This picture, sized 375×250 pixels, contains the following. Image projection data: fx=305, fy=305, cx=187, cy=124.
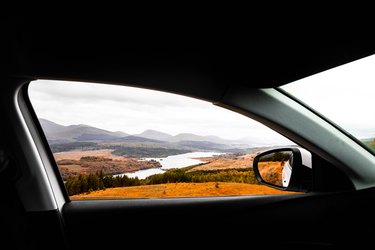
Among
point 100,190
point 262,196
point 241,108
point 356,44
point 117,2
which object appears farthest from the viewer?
point 100,190

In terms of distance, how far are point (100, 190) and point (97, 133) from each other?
551mm

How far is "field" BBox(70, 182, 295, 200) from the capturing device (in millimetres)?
2706

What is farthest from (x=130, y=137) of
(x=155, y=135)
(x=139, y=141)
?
(x=155, y=135)

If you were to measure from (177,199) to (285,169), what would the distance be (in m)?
0.93

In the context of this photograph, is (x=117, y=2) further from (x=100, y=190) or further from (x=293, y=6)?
(x=100, y=190)

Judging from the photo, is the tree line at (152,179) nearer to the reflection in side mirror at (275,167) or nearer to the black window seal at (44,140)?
the black window seal at (44,140)

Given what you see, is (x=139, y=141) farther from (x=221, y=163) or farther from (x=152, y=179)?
(x=221, y=163)

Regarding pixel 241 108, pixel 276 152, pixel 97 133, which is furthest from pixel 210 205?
pixel 97 133

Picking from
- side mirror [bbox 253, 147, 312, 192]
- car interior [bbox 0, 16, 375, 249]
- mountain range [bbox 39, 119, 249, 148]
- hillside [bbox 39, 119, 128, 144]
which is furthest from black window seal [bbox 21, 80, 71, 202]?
side mirror [bbox 253, 147, 312, 192]

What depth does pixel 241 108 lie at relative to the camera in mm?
2115

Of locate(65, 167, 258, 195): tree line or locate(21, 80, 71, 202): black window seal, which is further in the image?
locate(65, 167, 258, 195): tree line

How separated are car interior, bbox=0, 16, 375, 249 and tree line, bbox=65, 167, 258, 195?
0.65ft

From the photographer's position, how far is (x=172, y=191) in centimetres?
277

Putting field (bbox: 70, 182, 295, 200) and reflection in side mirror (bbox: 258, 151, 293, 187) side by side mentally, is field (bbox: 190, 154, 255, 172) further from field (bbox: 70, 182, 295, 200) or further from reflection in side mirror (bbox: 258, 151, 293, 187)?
reflection in side mirror (bbox: 258, 151, 293, 187)
